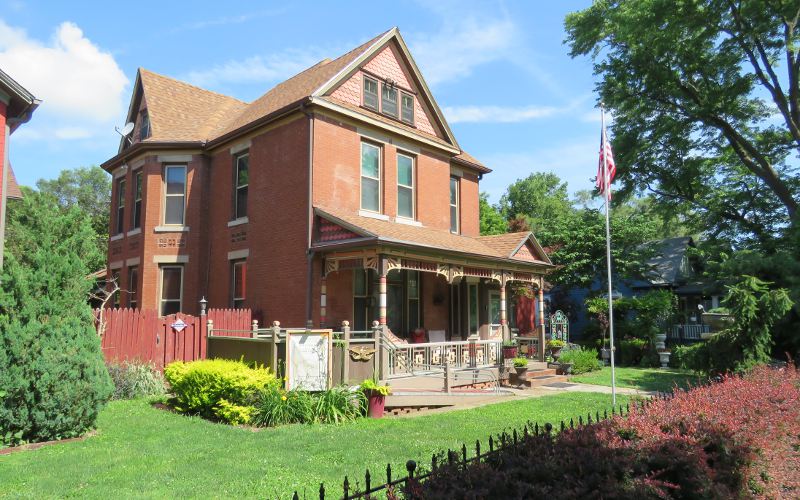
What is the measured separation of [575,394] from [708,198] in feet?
70.1

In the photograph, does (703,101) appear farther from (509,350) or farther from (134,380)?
(134,380)

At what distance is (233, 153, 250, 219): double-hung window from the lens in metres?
18.2

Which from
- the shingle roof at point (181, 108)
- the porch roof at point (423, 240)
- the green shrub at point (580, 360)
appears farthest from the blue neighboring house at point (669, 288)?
the shingle roof at point (181, 108)

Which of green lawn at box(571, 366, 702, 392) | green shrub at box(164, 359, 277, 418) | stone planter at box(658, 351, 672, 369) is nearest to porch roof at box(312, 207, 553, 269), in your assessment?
green lawn at box(571, 366, 702, 392)

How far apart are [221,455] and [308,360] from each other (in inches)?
146

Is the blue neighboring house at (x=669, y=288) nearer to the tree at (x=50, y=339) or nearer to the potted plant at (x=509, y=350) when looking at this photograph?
the potted plant at (x=509, y=350)

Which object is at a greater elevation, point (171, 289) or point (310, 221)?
point (310, 221)

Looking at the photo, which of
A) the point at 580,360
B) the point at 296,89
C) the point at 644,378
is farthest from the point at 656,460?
the point at 296,89

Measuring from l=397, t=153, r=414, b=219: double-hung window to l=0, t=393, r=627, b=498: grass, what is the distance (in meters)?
8.69

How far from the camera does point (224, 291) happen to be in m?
18.2

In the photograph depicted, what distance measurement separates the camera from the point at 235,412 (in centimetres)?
1025

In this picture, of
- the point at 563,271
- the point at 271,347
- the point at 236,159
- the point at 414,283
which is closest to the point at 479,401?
the point at 271,347

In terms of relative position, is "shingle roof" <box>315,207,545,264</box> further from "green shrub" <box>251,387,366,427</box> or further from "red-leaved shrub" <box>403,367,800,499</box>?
"red-leaved shrub" <box>403,367,800,499</box>

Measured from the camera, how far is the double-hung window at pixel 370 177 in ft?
57.3
